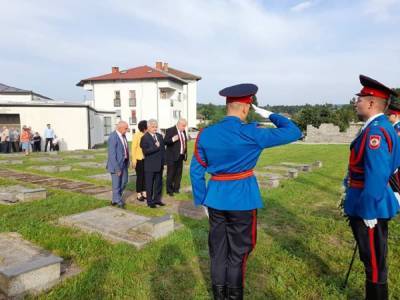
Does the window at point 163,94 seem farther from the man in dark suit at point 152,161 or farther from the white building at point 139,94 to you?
the man in dark suit at point 152,161

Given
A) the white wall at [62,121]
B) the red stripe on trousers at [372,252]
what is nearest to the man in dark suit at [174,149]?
the red stripe on trousers at [372,252]

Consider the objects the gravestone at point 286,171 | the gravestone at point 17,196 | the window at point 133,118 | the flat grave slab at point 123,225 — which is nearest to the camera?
the flat grave slab at point 123,225

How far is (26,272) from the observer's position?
3.26 meters

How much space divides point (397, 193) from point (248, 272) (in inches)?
73.5

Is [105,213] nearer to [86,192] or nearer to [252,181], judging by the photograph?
[86,192]

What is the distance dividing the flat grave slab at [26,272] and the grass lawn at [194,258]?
146 millimetres

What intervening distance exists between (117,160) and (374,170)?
4931 millimetres

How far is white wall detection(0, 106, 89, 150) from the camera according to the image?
20516mm

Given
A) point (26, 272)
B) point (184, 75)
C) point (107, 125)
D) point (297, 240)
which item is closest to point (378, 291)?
point (297, 240)

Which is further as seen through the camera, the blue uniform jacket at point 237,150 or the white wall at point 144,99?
the white wall at point 144,99

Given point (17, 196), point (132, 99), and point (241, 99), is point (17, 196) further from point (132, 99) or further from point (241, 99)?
point (132, 99)

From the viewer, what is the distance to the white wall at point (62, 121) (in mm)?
20516

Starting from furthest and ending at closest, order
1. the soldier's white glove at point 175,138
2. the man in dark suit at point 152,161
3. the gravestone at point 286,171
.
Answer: the gravestone at point 286,171 → the soldier's white glove at point 175,138 → the man in dark suit at point 152,161

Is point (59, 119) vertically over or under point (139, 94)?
under
